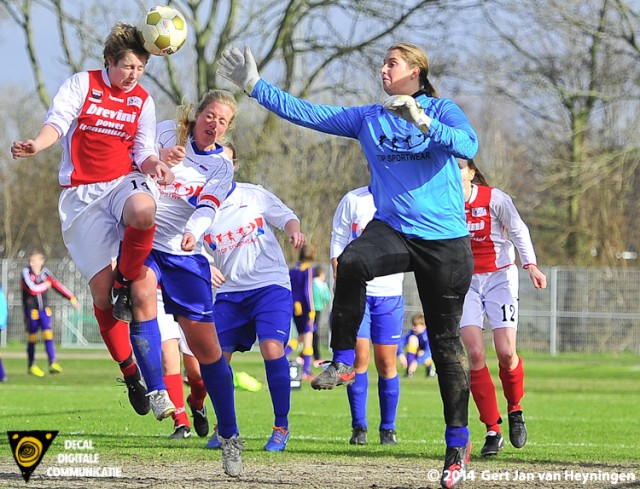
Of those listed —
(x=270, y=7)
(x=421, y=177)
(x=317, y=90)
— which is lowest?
(x=421, y=177)

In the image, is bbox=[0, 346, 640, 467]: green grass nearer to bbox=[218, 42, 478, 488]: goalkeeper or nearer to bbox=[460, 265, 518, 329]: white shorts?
bbox=[460, 265, 518, 329]: white shorts

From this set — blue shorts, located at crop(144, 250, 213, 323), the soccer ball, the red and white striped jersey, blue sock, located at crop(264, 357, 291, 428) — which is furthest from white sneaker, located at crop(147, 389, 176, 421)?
the red and white striped jersey

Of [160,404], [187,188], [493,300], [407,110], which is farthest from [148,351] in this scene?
[493,300]

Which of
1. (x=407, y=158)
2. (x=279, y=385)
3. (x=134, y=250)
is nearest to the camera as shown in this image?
(x=407, y=158)

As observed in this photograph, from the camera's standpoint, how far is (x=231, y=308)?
9516 millimetres

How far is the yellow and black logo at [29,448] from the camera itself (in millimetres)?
6812

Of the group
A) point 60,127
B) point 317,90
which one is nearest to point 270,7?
point 317,90

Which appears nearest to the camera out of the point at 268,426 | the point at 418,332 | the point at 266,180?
the point at 268,426

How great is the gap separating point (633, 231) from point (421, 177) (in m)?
34.5

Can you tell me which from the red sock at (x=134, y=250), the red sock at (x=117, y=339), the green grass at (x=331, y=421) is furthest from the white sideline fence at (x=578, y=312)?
the red sock at (x=134, y=250)

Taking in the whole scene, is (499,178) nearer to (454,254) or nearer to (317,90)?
(317,90)

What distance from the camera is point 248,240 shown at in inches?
376

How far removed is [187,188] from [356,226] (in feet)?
8.78

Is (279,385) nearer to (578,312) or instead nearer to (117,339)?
(117,339)
